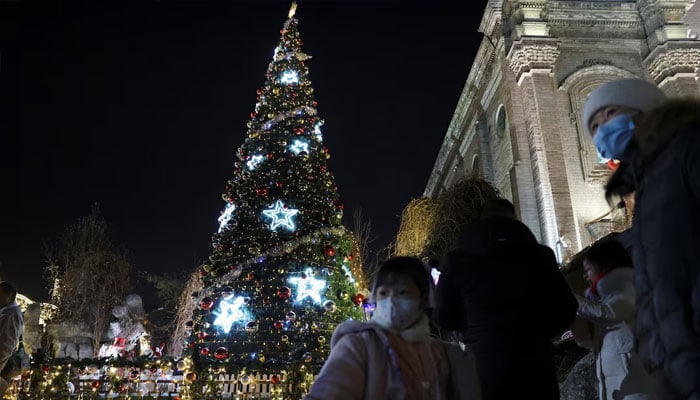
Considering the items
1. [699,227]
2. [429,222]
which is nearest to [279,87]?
[429,222]

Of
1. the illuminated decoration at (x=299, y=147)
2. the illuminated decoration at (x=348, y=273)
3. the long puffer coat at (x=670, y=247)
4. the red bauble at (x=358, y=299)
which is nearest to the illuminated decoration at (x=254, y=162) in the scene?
the illuminated decoration at (x=299, y=147)

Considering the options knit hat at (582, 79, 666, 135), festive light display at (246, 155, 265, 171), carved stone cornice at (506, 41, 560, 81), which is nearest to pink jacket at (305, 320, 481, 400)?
knit hat at (582, 79, 666, 135)

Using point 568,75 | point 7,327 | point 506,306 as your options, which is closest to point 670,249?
point 506,306

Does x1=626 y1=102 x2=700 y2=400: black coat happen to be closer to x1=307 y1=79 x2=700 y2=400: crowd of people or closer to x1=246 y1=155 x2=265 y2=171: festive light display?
x1=307 y1=79 x2=700 y2=400: crowd of people

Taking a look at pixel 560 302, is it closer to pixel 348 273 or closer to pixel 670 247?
pixel 670 247

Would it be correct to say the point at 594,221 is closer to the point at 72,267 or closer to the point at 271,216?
the point at 271,216

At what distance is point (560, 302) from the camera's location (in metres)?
3.04

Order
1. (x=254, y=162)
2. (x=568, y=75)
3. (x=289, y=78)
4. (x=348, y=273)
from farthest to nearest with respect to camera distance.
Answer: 1. (x=568, y=75)
2. (x=289, y=78)
3. (x=254, y=162)
4. (x=348, y=273)

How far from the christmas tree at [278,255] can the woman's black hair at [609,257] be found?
5.08 metres

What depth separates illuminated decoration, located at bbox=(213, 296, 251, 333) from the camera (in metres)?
10.0

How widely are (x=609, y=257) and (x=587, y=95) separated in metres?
17.1

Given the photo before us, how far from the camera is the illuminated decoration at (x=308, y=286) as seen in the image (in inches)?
405

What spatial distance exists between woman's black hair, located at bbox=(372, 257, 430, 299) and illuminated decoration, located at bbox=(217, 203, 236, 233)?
9099 millimetres

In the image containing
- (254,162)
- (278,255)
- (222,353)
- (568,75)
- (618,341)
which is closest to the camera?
(618,341)
